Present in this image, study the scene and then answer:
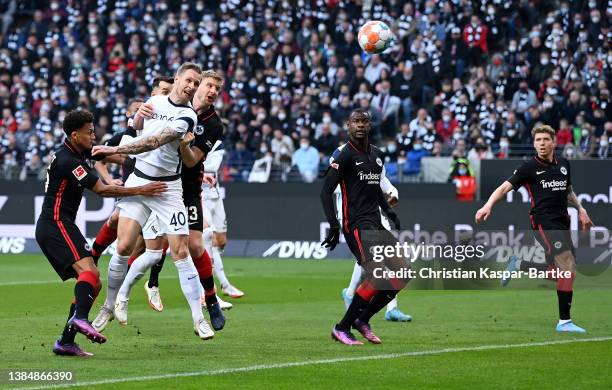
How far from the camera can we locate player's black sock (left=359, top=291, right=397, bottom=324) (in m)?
11.2

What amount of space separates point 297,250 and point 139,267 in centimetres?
1147

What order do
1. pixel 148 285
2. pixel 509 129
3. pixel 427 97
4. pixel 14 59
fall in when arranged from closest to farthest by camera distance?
pixel 148 285 < pixel 509 129 < pixel 427 97 < pixel 14 59

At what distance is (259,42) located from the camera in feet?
100

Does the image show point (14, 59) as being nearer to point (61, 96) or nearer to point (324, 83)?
point (61, 96)

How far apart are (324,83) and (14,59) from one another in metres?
9.09

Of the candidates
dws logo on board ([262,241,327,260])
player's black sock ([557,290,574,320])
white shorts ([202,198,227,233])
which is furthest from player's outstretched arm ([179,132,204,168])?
dws logo on board ([262,241,327,260])

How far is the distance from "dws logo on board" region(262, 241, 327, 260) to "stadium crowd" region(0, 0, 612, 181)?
2.21 metres

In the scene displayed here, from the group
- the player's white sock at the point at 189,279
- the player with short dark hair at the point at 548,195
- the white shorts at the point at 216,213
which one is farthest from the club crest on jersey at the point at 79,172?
the white shorts at the point at 216,213

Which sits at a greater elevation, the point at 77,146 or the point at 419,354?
the point at 77,146

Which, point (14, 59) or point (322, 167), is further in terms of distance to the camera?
point (14, 59)

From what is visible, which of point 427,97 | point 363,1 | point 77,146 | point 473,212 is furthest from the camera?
point 363,1

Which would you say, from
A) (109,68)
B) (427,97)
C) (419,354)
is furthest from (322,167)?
(419,354)

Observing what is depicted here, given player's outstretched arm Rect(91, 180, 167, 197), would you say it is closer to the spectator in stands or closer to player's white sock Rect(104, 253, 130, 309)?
player's white sock Rect(104, 253, 130, 309)

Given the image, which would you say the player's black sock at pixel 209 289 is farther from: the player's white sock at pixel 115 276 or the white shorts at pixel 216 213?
the white shorts at pixel 216 213
